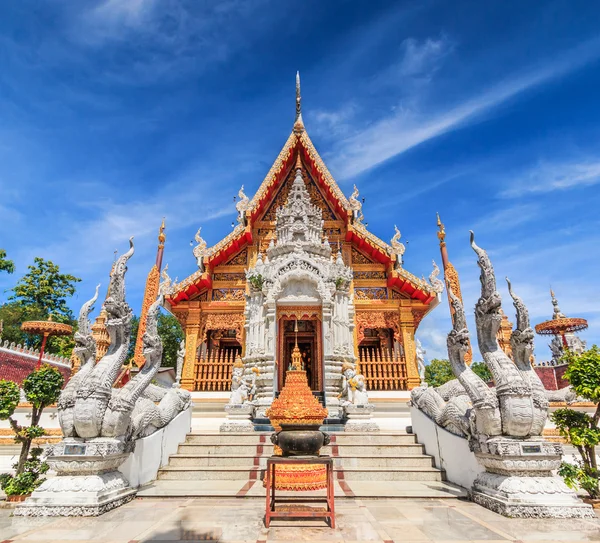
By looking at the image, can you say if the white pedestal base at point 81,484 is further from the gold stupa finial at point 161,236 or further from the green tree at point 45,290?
the green tree at point 45,290

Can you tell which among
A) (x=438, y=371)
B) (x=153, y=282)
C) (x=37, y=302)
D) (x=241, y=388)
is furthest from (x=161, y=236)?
(x=438, y=371)

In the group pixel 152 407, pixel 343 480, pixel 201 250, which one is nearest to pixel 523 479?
pixel 343 480

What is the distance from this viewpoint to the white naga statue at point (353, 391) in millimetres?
6848

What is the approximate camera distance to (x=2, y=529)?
9.66 ft

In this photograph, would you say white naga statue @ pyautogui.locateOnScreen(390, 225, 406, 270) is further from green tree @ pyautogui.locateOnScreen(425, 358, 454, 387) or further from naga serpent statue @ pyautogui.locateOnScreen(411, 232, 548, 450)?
green tree @ pyautogui.locateOnScreen(425, 358, 454, 387)

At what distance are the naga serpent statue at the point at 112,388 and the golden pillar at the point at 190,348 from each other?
4.96 meters

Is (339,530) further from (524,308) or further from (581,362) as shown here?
(581,362)

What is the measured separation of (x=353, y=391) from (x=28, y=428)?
5040mm

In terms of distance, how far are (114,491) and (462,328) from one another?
4.16 metres

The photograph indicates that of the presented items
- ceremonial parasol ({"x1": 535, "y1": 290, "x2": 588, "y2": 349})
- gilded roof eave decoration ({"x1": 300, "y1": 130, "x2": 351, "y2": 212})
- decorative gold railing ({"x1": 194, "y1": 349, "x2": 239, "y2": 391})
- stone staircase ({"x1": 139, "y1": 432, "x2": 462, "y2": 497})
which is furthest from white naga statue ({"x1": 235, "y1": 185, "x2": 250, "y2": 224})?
ceremonial parasol ({"x1": 535, "y1": 290, "x2": 588, "y2": 349})

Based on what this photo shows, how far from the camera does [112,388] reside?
13.7ft

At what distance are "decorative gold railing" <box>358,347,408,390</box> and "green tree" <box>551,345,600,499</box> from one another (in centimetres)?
563

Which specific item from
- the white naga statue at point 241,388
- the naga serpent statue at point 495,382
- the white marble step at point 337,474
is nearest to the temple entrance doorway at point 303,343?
the white naga statue at point 241,388

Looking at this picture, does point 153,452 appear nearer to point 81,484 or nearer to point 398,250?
point 81,484
